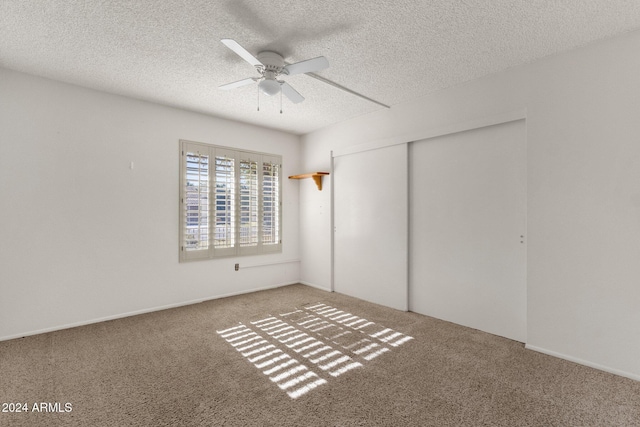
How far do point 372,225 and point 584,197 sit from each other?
2292mm

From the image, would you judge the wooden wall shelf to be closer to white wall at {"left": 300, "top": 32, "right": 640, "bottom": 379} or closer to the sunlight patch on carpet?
the sunlight patch on carpet

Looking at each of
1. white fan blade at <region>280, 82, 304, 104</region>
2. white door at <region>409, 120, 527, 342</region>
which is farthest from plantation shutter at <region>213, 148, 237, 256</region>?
white door at <region>409, 120, 527, 342</region>

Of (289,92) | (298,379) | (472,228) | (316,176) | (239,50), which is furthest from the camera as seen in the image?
(316,176)

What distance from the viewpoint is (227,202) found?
14.6ft

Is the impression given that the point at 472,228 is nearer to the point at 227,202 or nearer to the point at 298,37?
the point at 298,37

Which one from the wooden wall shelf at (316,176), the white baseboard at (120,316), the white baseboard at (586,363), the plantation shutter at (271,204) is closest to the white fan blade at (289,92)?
A: the wooden wall shelf at (316,176)

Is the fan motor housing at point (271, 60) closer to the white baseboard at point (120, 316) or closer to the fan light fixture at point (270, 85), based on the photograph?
the fan light fixture at point (270, 85)

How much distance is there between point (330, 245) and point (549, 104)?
10.6 feet

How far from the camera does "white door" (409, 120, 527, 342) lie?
9.69 ft

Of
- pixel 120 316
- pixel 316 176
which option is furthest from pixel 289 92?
pixel 120 316

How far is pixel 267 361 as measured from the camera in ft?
8.42

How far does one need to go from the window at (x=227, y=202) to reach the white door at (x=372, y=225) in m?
1.08

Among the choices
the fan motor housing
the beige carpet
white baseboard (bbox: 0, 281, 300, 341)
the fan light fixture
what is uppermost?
the fan motor housing

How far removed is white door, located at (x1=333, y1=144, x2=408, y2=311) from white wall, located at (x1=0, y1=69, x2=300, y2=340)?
1.89m
